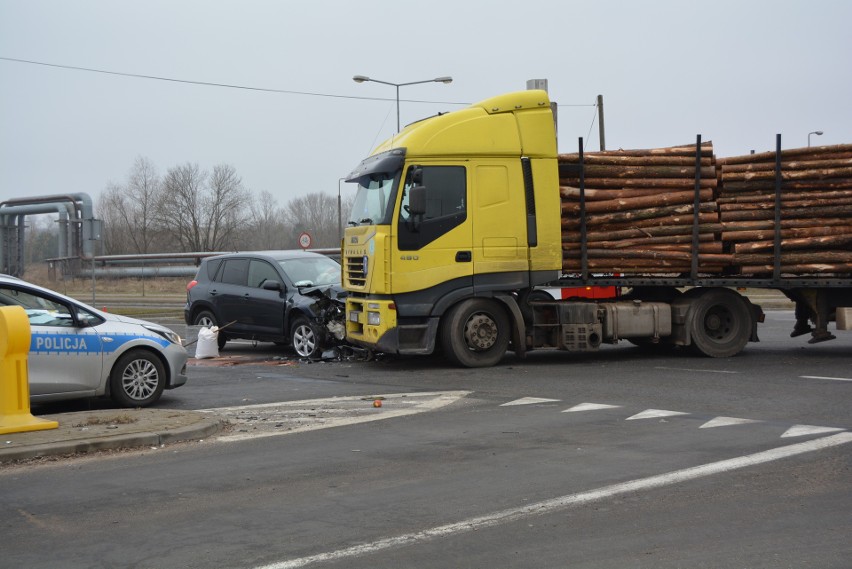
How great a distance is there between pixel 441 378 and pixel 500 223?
8.33ft

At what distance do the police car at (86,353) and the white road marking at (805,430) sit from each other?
22.5 feet

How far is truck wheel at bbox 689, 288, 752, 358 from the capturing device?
15.0 m

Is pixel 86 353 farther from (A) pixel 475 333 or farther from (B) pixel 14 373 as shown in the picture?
(A) pixel 475 333

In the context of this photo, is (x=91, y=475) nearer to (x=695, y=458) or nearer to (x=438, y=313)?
(x=695, y=458)

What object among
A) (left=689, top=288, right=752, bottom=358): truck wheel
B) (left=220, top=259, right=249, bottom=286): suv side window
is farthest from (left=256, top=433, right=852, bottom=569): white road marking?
(left=220, top=259, right=249, bottom=286): suv side window

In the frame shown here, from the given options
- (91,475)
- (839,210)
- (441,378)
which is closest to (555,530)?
(91,475)

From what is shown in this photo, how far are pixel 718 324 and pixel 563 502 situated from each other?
32.2 feet

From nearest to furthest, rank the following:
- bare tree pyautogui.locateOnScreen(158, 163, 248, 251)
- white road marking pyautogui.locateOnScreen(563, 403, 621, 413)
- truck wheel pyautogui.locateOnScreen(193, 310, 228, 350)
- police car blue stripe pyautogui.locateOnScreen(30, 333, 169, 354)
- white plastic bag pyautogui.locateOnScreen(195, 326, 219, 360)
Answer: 1. police car blue stripe pyautogui.locateOnScreen(30, 333, 169, 354)
2. white road marking pyautogui.locateOnScreen(563, 403, 621, 413)
3. white plastic bag pyautogui.locateOnScreen(195, 326, 219, 360)
4. truck wheel pyautogui.locateOnScreen(193, 310, 228, 350)
5. bare tree pyautogui.locateOnScreen(158, 163, 248, 251)

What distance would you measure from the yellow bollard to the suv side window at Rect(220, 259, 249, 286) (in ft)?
27.7

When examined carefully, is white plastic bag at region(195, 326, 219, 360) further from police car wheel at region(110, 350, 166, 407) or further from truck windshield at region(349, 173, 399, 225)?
police car wheel at region(110, 350, 166, 407)

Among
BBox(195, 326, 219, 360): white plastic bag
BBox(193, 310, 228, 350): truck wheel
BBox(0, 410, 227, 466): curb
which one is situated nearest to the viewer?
BBox(0, 410, 227, 466): curb

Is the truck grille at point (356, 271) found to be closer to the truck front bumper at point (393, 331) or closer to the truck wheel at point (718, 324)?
the truck front bumper at point (393, 331)

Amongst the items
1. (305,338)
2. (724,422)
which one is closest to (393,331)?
(305,338)

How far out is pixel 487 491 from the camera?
6629mm
